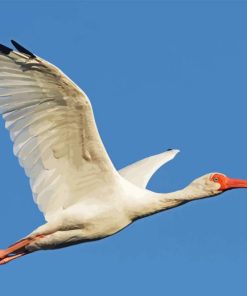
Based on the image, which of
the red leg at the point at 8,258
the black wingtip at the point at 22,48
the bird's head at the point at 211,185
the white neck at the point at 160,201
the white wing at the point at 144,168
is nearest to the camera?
the black wingtip at the point at 22,48

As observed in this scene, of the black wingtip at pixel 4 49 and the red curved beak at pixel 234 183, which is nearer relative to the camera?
the black wingtip at pixel 4 49

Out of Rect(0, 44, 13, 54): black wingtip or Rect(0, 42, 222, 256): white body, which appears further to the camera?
Rect(0, 42, 222, 256): white body

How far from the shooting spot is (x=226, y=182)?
2456 cm

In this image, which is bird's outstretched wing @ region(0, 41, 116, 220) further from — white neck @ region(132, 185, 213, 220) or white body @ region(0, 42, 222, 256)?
white neck @ region(132, 185, 213, 220)

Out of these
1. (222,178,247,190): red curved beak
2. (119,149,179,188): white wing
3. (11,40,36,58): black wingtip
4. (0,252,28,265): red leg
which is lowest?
(0,252,28,265): red leg

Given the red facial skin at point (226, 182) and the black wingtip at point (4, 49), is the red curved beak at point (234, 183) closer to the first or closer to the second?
the red facial skin at point (226, 182)

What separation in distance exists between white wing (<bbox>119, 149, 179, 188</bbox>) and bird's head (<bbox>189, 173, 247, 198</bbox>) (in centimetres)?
261

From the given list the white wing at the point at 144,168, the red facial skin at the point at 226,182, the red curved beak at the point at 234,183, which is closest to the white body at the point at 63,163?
the red facial skin at the point at 226,182

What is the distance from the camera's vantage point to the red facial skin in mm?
24500

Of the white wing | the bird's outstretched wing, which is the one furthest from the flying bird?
the white wing

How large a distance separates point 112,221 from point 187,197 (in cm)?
145

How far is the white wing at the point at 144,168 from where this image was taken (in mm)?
27266

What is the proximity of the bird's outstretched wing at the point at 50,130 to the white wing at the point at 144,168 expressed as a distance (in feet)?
→ 8.79

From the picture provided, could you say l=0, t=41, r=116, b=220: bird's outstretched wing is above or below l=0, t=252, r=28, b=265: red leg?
above
